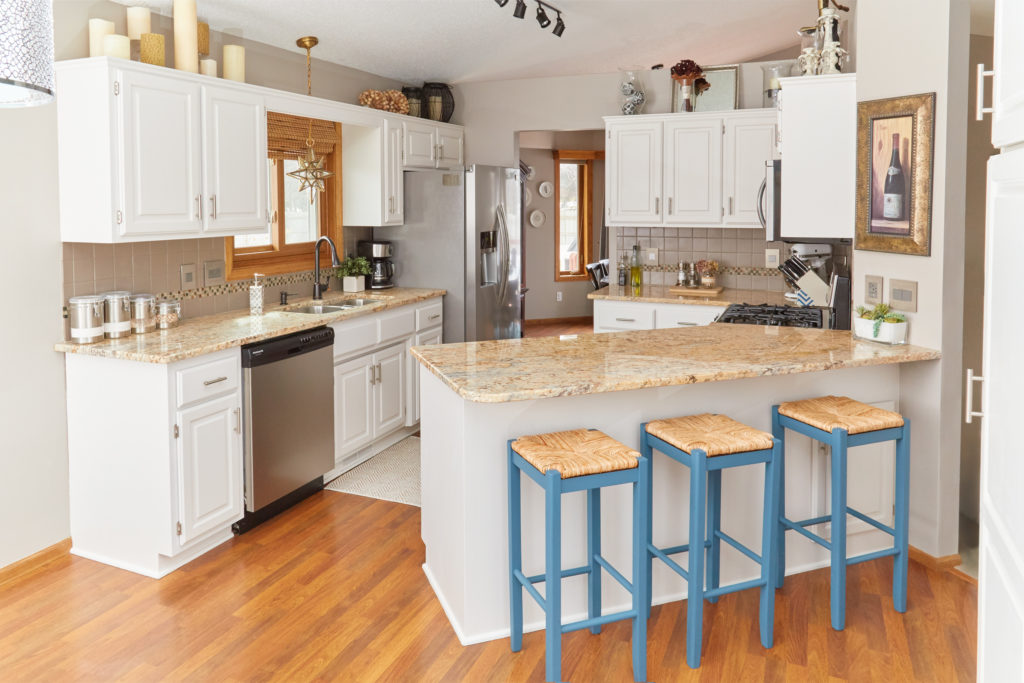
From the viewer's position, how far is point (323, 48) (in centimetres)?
501

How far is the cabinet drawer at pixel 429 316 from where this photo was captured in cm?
530

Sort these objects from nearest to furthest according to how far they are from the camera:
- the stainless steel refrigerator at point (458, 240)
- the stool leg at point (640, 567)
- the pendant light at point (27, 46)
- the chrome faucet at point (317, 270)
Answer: the pendant light at point (27, 46) < the stool leg at point (640, 567) < the chrome faucet at point (317, 270) < the stainless steel refrigerator at point (458, 240)

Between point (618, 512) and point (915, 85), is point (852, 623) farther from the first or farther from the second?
point (915, 85)

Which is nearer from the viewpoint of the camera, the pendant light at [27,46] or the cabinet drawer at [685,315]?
the pendant light at [27,46]

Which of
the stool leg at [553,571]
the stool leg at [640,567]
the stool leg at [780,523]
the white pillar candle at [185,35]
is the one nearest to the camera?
the stool leg at [553,571]

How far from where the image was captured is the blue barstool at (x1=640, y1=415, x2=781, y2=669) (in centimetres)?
250

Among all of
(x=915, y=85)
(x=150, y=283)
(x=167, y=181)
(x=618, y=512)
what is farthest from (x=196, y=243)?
(x=915, y=85)

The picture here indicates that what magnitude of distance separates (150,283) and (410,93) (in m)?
2.86

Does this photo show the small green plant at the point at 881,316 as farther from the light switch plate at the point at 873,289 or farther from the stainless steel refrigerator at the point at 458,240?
the stainless steel refrigerator at the point at 458,240

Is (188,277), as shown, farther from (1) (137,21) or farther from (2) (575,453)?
(2) (575,453)

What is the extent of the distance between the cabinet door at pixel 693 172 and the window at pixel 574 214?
3.94m

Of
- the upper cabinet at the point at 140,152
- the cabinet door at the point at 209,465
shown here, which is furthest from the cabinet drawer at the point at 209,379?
the upper cabinet at the point at 140,152

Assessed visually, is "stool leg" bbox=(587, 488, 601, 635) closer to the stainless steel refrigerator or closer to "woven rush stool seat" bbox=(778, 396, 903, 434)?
"woven rush stool seat" bbox=(778, 396, 903, 434)

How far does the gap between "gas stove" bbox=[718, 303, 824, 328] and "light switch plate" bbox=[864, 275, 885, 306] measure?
433 mm
